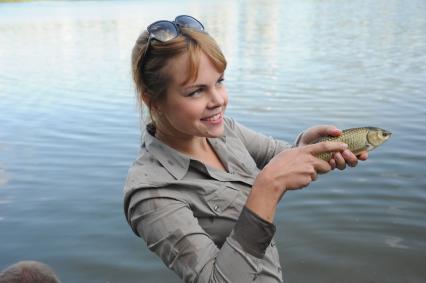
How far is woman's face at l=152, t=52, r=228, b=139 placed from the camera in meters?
2.87

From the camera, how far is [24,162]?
37.3 feet

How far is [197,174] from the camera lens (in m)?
2.99

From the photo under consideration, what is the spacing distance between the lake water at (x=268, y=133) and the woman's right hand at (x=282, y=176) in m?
4.07

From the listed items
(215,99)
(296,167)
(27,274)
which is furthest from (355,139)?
(27,274)

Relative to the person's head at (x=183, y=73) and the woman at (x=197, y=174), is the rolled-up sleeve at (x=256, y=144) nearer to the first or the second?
the woman at (x=197, y=174)

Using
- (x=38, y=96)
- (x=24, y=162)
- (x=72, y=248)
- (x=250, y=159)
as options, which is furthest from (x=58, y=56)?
(x=250, y=159)

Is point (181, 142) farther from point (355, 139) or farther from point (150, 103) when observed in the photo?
point (355, 139)

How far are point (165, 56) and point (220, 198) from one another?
77 cm

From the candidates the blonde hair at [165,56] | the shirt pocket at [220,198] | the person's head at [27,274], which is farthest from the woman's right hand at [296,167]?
the person's head at [27,274]

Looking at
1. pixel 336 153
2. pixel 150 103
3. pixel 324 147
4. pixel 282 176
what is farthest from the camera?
pixel 150 103

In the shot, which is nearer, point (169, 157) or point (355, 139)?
point (169, 157)

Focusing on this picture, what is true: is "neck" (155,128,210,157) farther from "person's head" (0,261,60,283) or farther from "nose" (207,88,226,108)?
"person's head" (0,261,60,283)

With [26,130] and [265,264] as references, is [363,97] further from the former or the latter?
[265,264]

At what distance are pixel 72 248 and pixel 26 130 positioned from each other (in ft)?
23.7
